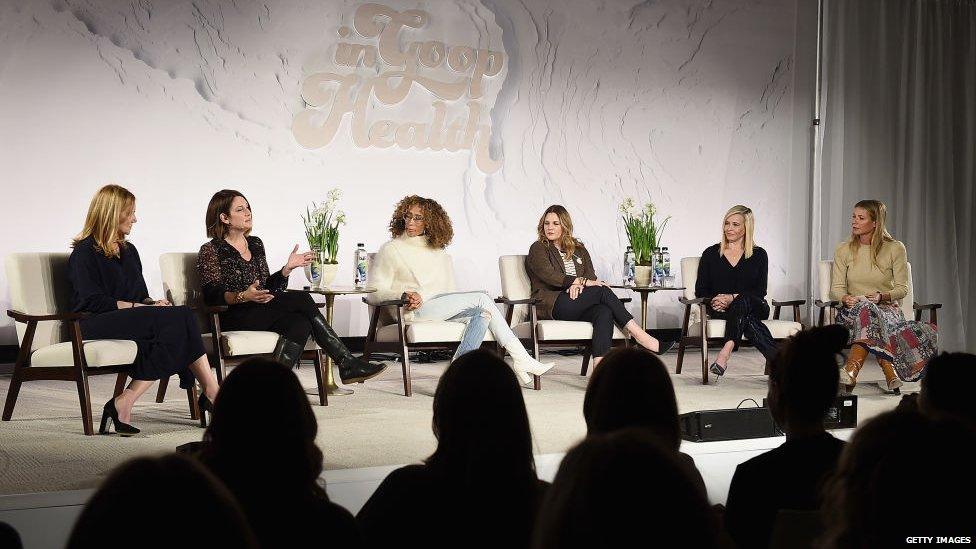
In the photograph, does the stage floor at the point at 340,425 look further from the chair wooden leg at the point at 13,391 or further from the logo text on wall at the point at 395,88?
the logo text on wall at the point at 395,88

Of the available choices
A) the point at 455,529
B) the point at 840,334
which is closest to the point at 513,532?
the point at 455,529

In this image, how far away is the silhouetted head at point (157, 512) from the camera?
751 mm

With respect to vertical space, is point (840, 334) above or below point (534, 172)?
below

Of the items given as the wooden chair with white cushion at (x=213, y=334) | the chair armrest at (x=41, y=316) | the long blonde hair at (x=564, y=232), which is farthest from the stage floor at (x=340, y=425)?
the long blonde hair at (x=564, y=232)

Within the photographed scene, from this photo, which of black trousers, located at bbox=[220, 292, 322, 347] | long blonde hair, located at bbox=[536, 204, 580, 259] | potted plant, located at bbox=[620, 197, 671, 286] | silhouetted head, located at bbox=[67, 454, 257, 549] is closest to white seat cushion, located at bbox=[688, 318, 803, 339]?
potted plant, located at bbox=[620, 197, 671, 286]

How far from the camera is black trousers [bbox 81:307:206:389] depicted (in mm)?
4176

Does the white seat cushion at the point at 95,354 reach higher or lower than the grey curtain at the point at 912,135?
lower

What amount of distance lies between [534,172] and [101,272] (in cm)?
412

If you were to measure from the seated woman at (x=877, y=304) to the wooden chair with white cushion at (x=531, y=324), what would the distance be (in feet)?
4.33

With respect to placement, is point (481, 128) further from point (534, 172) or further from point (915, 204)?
point (915, 204)

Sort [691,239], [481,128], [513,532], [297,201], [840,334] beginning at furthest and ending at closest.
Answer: [691,239] → [481,128] → [297,201] → [840,334] → [513,532]

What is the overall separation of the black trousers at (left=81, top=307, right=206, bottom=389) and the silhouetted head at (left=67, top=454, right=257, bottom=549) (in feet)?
11.7

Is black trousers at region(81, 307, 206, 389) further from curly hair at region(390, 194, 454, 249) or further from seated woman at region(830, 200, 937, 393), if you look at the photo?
seated woman at region(830, 200, 937, 393)

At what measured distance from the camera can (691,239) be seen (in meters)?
8.34
